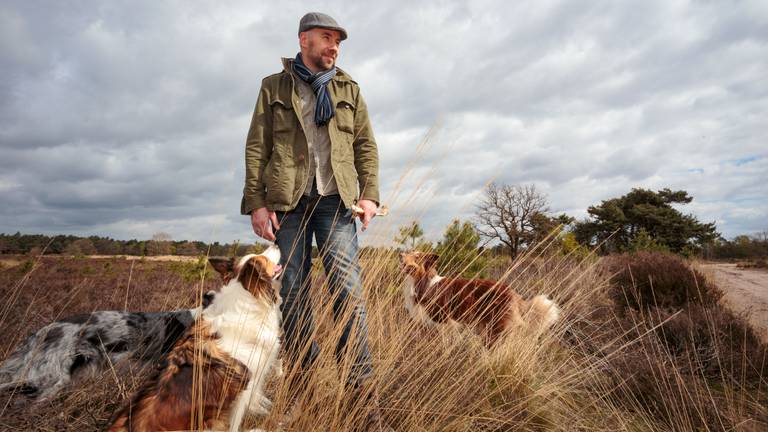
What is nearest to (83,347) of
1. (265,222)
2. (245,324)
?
(245,324)

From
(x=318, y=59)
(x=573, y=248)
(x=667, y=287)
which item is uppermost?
(x=318, y=59)

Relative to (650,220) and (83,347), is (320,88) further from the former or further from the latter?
(650,220)

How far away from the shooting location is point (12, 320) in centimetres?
462

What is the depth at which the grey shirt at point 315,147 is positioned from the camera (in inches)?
99.0

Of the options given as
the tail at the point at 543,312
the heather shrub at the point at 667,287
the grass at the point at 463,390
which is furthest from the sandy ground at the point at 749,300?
the tail at the point at 543,312

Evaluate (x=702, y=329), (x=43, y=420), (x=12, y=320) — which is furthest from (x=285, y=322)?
(x=702, y=329)

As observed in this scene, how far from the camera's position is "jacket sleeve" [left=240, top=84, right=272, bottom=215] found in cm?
251

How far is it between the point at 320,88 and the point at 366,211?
88cm

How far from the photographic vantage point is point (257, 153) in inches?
101

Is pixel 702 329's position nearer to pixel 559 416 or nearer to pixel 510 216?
pixel 559 416

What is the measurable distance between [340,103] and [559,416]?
105 inches

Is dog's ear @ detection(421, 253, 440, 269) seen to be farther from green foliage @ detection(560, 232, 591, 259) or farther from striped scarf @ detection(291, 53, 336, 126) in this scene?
striped scarf @ detection(291, 53, 336, 126)

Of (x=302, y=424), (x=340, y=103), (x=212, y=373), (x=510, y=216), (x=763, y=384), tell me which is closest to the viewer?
(x=302, y=424)

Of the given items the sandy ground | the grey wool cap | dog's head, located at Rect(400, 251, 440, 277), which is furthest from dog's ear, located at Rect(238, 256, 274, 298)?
the sandy ground
